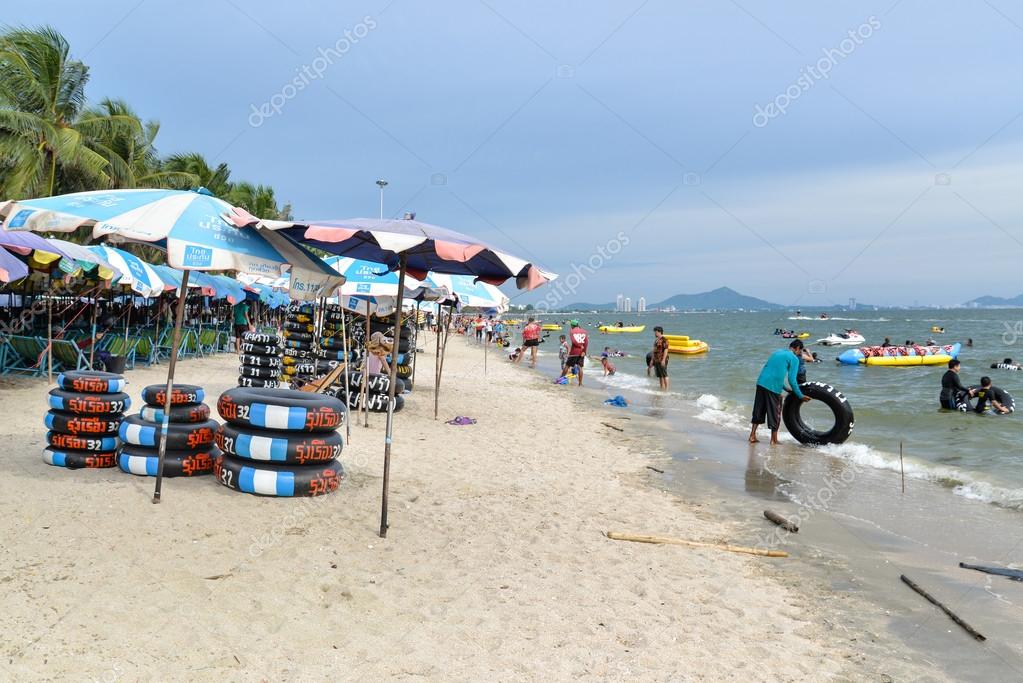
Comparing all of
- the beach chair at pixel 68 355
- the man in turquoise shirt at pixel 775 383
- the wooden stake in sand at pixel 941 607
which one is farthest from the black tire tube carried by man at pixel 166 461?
the man in turquoise shirt at pixel 775 383

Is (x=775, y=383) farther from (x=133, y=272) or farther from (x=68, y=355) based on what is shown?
(x=68, y=355)

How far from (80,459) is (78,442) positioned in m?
0.15

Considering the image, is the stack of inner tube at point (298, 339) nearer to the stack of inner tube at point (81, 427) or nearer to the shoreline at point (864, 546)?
the shoreline at point (864, 546)

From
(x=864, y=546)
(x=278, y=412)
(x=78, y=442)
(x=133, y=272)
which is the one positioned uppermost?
(x=133, y=272)

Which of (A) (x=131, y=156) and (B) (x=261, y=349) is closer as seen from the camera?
(B) (x=261, y=349)

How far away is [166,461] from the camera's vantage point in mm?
5723

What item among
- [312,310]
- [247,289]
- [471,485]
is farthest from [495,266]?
[247,289]

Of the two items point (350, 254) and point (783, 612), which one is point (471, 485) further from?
point (783, 612)

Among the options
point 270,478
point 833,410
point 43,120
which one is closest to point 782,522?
point 270,478

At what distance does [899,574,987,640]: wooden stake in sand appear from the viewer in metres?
4.55

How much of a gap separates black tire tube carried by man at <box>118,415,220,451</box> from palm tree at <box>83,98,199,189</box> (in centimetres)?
2066

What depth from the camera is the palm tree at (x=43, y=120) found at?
20.2 meters

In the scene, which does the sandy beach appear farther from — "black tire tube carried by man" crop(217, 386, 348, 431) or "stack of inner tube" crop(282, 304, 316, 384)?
"stack of inner tube" crop(282, 304, 316, 384)

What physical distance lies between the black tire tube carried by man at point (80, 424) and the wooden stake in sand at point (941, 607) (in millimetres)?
6844
